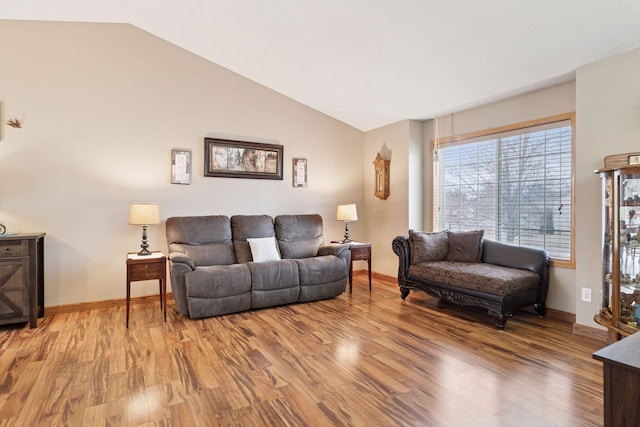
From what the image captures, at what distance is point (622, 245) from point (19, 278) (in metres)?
5.15

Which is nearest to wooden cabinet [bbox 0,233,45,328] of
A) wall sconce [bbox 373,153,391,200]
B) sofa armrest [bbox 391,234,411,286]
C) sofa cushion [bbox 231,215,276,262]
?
sofa cushion [bbox 231,215,276,262]

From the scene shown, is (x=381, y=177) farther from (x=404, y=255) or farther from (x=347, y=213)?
(x=404, y=255)

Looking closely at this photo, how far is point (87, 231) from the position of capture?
3910 millimetres

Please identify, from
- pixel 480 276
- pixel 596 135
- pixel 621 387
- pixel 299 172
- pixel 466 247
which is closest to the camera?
pixel 621 387

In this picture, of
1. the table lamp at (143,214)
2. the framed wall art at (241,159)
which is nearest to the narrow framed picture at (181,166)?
the framed wall art at (241,159)

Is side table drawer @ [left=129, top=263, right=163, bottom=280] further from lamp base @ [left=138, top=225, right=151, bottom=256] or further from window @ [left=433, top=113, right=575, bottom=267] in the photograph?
window @ [left=433, top=113, right=575, bottom=267]

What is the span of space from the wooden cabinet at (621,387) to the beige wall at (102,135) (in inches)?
166

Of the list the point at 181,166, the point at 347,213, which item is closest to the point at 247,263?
the point at 181,166

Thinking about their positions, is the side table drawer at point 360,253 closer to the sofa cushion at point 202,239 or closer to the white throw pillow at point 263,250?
the white throw pillow at point 263,250

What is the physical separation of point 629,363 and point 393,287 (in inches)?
155

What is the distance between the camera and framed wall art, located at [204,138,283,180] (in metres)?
4.54

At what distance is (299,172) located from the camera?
204 inches

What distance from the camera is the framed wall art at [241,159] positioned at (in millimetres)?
4543

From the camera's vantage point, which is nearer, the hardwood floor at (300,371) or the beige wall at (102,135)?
the hardwood floor at (300,371)
